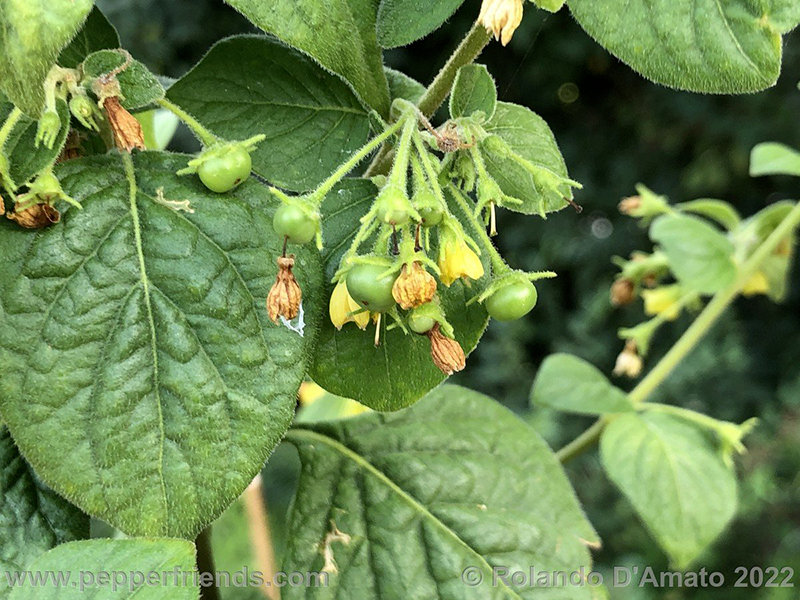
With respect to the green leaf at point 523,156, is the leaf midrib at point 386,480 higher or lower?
lower

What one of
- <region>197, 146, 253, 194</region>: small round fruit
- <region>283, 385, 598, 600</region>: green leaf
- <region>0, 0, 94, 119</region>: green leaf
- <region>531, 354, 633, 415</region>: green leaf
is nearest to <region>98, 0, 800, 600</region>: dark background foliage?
<region>531, 354, 633, 415</region>: green leaf

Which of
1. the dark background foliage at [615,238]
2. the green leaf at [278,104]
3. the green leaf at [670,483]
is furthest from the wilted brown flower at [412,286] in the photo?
the dark background foliage at [615,238]

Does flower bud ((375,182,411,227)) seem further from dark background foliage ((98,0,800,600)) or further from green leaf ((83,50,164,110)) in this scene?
dark background foliage ((98,0,800,600))

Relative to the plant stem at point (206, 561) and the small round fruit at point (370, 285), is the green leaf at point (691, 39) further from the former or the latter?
the plant stem at point (206, 561)

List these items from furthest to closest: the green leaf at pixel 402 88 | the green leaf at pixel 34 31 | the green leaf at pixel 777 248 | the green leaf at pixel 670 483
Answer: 1. the green leaf at pixel 777 248
2. the green leaf at pixel 670 483
3. the green leaf at pixel 402 88
4. the green leaf at pixel 34 31

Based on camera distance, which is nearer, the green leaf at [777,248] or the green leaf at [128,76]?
the green leaf at [128,76]

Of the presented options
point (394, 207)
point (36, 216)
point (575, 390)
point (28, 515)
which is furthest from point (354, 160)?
point (575, 390)

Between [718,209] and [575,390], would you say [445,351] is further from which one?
[718,209]
